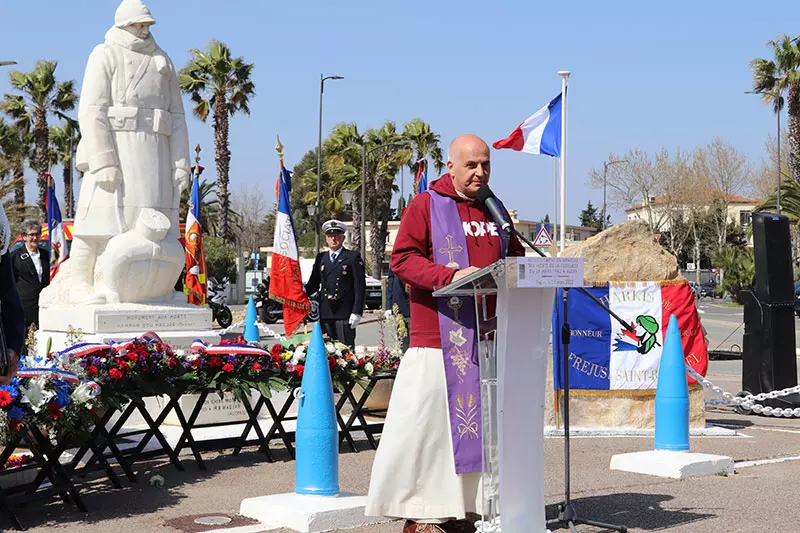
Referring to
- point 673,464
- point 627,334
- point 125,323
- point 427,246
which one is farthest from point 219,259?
point 427,246

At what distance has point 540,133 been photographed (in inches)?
454

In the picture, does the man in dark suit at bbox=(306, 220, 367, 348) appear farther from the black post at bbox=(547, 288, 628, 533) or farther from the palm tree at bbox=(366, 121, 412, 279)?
the palm tree at bbox=(366, 121, 412, 279)

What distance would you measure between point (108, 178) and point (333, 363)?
392 centimetres

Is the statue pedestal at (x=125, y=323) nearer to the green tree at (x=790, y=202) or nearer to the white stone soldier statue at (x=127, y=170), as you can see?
the white stone soldier statue at (x=127, y=170)

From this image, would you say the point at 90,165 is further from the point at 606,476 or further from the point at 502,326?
the point at 502,326

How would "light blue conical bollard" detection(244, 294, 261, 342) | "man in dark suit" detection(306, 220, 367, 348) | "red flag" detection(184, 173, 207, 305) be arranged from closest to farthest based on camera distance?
"man in dark suit" detection(306, 220, 367, 348), "light blue conical bollard" detection(244, 294, 261, 342), "red flag" detection(184, 173, 207, 305)

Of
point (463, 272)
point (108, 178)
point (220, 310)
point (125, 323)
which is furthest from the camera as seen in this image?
point (220, 310)

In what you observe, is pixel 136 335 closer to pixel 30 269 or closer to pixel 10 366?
pixel 30 269

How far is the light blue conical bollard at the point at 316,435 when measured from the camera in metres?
6.55

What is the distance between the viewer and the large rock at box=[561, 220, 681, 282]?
10.8 m

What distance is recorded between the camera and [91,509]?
22.3 feet

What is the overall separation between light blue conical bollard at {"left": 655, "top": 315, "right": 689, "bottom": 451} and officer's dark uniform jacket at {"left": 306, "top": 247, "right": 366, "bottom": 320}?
3989mm

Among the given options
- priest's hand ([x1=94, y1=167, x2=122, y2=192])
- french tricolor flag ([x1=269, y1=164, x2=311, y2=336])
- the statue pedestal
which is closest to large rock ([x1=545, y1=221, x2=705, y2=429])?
the statue pedestal

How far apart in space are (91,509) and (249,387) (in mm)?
1908
